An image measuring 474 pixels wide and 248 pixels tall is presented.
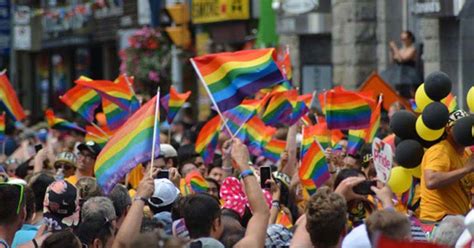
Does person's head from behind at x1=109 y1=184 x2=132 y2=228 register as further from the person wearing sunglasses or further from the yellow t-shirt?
the yellow t-shirt

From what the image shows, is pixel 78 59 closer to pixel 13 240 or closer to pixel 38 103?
pixel 38 103

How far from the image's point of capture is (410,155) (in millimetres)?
10438

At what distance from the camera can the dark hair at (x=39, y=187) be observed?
10102 millimetres

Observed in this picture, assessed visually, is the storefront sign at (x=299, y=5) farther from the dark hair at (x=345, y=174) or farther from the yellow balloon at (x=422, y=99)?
the dark hair at (x=345, y=174)

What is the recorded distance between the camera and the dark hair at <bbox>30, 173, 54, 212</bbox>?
10102 millimetres

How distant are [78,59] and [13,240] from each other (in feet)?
127

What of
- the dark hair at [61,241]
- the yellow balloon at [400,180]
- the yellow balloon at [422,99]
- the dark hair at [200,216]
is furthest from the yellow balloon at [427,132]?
the dark hair at [61,241]

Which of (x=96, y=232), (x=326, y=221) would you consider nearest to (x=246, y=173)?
(x=96, y=232)

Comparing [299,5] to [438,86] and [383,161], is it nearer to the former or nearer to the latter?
[438,86]

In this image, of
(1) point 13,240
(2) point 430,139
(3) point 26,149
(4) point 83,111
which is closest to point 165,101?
(4) point 83,111

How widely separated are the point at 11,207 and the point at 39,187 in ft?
4.95

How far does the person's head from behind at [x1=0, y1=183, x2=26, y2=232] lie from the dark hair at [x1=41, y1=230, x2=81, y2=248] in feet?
2.33

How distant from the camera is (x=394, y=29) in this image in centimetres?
2292

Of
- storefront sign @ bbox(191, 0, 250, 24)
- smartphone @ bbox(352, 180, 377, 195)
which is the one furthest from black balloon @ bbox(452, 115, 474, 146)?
storefront sign @ bbox(191, 0, 250, 24)
